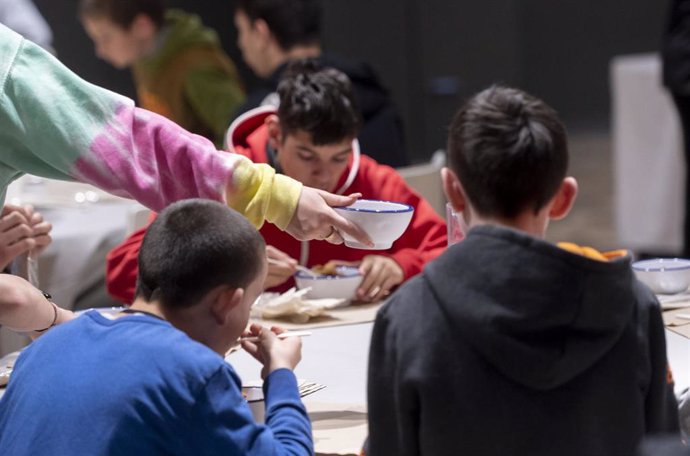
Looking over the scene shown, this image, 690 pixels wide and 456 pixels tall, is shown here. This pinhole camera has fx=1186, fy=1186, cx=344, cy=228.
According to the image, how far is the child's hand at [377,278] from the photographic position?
2.46 metres

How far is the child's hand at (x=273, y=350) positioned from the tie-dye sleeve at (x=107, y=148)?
0.17 meters

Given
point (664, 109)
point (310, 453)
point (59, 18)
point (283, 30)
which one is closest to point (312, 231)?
point (310, 453)

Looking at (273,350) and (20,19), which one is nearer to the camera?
(273,350)

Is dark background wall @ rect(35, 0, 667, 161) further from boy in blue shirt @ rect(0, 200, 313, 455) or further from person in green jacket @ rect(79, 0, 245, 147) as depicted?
boy in blue shirt @ rect(0, 200, 313, 455)

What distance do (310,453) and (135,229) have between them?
1.54 metres

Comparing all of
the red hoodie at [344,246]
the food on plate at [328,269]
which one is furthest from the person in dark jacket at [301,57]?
the food on plate at [328,269]

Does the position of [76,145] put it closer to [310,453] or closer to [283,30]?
[310,453]

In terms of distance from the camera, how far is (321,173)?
8.69ft

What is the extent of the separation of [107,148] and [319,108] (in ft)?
3.46

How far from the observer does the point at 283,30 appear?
437 centimetres

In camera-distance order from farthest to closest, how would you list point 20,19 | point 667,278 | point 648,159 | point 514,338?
point 648,159, point 20,19, point 667,278, point 514,338

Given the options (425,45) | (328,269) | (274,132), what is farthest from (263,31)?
(425,45)

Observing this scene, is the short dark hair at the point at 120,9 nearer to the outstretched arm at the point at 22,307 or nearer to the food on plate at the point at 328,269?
the food on plate at the point at 328,269

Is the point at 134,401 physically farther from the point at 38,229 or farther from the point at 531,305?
the point at 38,229
